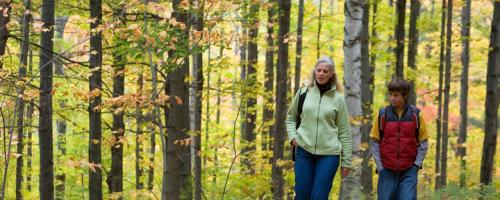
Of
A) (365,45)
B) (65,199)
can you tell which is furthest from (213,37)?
(65,199)

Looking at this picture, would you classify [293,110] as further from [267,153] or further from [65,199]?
[65,199]

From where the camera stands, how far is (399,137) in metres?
5.55

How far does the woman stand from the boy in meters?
0.61

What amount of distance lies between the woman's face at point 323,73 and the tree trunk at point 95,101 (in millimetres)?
3205

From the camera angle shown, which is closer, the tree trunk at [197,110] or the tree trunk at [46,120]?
the tree trunk at [46,120]

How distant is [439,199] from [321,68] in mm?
5813

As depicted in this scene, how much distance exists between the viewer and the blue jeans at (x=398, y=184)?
5641 millimetres

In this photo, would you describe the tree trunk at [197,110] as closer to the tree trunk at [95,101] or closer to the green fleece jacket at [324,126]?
the tree trunk at [95,101]

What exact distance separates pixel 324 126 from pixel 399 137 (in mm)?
982

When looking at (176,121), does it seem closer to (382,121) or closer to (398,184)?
(382,121)

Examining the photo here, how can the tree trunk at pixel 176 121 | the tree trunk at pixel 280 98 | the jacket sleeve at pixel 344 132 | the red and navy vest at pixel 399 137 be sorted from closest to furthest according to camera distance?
the jacket sleeve at pixel 344 132, the red and navy vest at pixel 399 137, the tree trunk at pixel 176 121, the tree trunk at pixel 280 98

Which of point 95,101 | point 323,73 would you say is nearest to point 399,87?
point 323,73

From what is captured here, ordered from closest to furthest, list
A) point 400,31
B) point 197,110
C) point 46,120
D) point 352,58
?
point 352,58
point 46,120
point 197,110
point 400,31

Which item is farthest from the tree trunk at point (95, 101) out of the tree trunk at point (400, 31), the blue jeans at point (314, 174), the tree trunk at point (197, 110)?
the tree trunk at point (400, 31)
